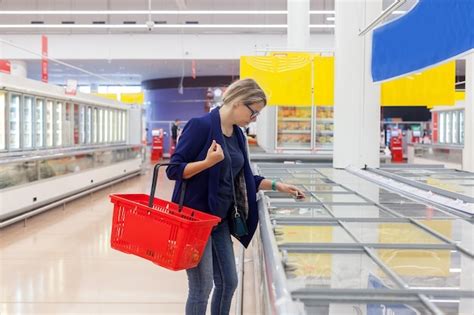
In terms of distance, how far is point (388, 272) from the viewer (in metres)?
1.77

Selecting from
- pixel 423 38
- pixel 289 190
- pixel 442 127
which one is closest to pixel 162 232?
pixel 289 190

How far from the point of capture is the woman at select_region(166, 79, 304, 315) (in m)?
2.76

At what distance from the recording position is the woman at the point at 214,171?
2.76 meters

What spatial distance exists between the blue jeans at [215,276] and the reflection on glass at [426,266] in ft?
3.25

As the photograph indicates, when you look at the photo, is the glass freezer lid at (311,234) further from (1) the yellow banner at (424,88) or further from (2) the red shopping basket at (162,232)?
(1) the yellow banner at (424,88)

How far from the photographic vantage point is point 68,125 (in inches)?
505

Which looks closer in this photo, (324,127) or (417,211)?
(417,211)

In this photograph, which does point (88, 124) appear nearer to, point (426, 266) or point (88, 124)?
point (88, 124)

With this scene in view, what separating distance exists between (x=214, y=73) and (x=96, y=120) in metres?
12.6

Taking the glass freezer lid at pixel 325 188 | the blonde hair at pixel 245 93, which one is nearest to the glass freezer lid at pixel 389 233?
the blonde hair at pixel 245 93

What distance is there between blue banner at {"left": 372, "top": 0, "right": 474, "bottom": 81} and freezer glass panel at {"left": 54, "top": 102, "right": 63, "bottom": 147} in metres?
8.14

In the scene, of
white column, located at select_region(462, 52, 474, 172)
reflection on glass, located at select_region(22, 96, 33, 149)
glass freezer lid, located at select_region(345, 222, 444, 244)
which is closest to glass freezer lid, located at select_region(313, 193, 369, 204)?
glass freezer lid, located at select_region(345, 222, 444, 244)

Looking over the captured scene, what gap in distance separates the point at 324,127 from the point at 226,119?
9.66 meters

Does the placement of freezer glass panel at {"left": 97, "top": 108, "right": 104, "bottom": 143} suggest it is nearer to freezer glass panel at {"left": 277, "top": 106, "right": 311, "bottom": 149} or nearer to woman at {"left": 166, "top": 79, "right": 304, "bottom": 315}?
freezer glass panel at {"left": 277, "top": 106, "right": 311, "bottom": 149}
